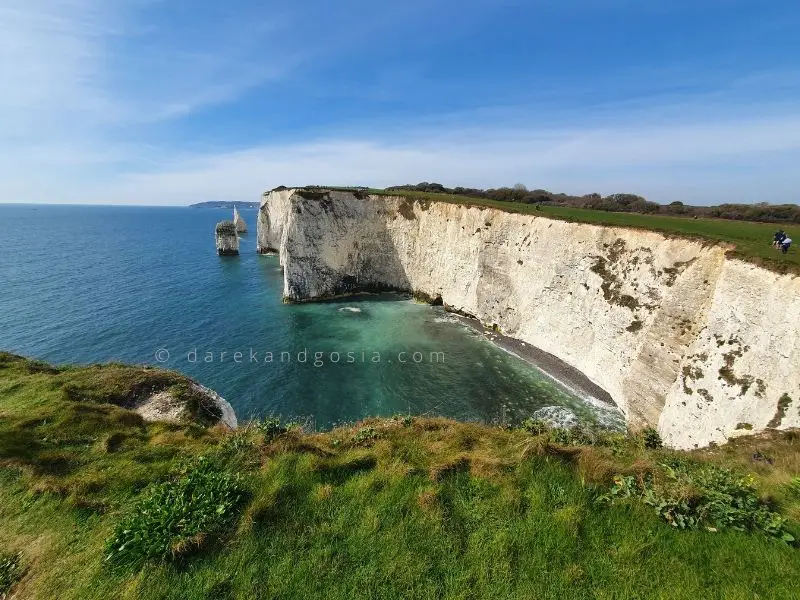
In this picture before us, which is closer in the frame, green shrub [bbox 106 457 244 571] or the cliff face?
green shrub [bbox 106 457 244 571]

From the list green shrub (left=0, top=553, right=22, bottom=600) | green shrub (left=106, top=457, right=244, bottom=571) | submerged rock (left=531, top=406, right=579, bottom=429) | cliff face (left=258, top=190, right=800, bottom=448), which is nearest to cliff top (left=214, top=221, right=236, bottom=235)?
cliff face (left=258, top=190, right=800, bottom=448)

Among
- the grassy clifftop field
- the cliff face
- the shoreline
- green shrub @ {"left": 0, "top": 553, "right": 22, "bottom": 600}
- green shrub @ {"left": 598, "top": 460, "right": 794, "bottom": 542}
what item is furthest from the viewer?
the shoreline

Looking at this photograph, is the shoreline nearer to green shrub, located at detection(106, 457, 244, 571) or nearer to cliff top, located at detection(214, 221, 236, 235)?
green shrub, located at detection(106, 457, 244, 571)

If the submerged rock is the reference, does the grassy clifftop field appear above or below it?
above

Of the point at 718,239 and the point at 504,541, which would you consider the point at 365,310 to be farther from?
the point at 504,541

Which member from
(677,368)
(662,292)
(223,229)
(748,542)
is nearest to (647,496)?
(748,542)

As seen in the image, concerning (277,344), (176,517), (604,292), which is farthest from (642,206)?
(176,517)

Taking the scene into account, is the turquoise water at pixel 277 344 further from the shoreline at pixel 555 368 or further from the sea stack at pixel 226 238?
the sea stack at pixel 226 238

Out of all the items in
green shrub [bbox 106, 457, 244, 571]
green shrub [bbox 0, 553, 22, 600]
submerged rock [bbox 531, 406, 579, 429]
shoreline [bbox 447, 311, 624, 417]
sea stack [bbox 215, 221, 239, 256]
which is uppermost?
sea stack [bbox 215, 221, 239, 256]
